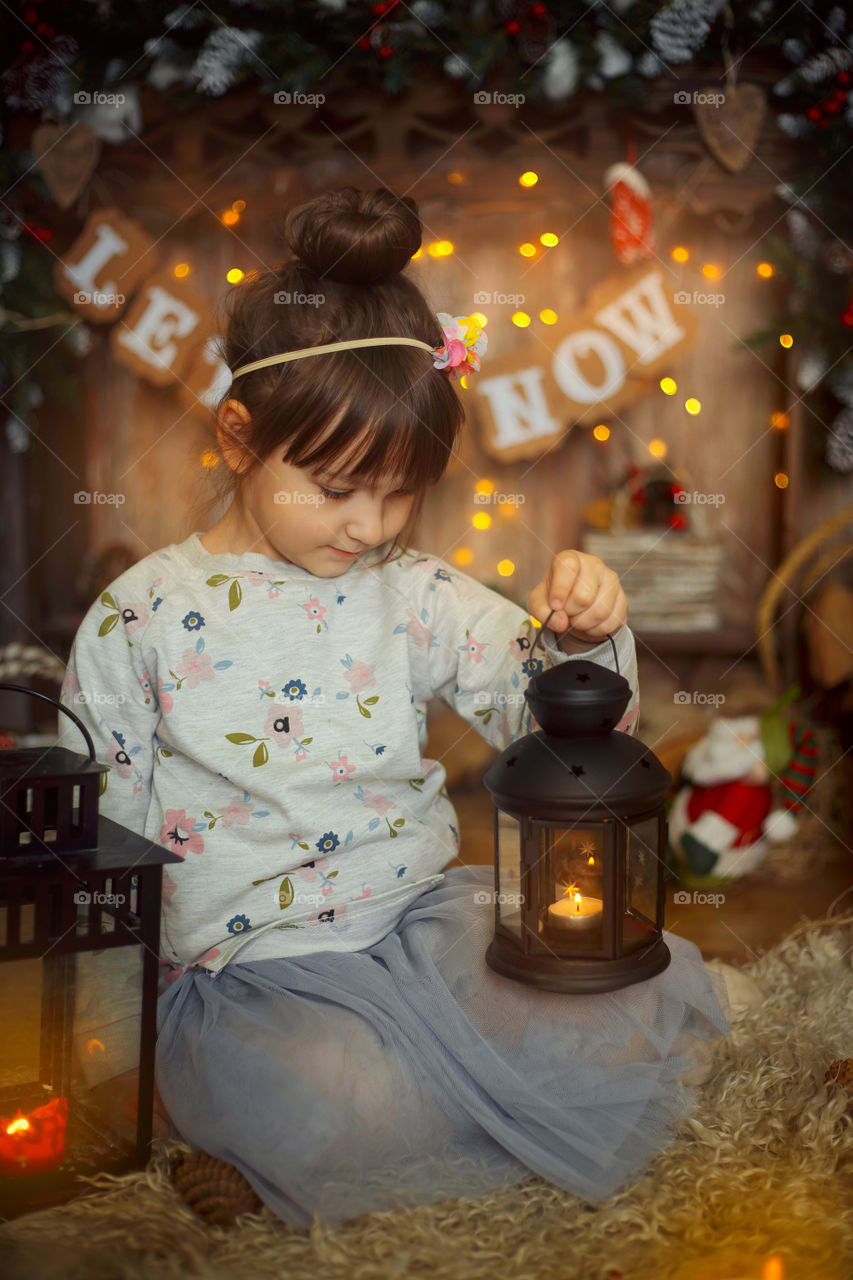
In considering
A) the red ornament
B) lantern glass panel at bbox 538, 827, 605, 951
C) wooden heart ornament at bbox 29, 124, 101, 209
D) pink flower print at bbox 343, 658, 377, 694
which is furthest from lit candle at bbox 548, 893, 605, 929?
wooden heart ornament at bbox 29, 124, 101, 209

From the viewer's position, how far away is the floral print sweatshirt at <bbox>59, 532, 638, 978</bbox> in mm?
1214

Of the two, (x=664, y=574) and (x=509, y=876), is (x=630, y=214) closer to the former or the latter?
(x=664, y=574)

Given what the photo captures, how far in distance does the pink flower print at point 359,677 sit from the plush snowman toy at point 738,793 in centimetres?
97

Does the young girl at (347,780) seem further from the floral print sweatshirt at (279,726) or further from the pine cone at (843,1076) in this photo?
the pine cone at (843,1076)

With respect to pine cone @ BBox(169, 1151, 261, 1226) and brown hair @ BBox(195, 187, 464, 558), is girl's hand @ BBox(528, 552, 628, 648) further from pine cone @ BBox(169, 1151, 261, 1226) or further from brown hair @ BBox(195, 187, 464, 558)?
pine cone @ BBox(169, 1151, 261, 1226)

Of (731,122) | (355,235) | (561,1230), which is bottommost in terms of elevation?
(561,1230)

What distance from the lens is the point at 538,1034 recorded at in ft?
3.53

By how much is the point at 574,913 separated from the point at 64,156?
192 cm

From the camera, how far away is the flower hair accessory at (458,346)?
1.25 meters

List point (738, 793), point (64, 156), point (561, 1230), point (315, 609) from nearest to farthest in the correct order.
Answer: point (561, 1230) < point (315, 609) < point (738, 793) < point (64, 156)

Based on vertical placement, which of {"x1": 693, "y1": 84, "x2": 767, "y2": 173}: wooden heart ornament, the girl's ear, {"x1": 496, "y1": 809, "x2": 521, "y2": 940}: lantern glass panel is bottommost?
{"x1": 496, "y1": 809, "x2": 521, "y2": 940}: lantern glass panel

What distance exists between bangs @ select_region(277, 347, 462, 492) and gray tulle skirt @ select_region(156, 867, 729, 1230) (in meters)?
0.50

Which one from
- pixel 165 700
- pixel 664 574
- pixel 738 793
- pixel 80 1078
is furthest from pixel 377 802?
pixel 664 574

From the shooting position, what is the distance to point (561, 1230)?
979mm
